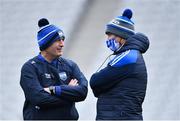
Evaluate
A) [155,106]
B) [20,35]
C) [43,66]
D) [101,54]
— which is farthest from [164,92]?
[43,66]

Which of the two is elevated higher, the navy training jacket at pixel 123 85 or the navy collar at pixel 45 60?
the navy collar at pixel 45 60

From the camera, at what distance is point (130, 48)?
12.3 ft

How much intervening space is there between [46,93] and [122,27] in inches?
26.6

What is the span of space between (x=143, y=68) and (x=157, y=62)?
4157mm

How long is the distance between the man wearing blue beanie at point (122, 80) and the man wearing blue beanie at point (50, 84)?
0.24m

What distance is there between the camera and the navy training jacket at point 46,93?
3.89m

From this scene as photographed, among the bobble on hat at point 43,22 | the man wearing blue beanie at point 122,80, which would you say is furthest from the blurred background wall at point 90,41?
the man wearing blue beanie at point 122,80

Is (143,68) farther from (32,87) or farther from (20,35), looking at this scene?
(20,35)

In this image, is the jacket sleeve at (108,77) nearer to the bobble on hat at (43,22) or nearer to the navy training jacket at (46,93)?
the navy training jacket at (46,93)

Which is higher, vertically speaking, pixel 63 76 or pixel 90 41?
pixel 90 41

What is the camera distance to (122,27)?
3.82 meters

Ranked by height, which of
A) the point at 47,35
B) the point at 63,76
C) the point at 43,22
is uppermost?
the point at 43,22

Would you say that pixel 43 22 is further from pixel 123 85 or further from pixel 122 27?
pixel 123 85

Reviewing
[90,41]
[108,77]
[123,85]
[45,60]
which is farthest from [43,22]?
[90,41]
